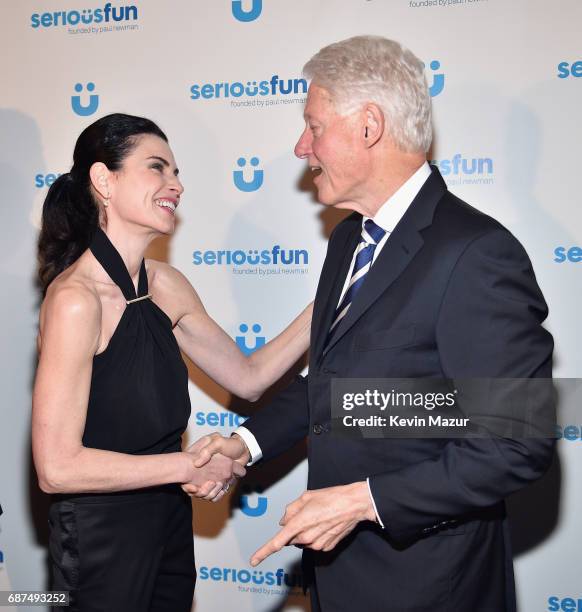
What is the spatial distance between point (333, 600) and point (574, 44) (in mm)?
2184

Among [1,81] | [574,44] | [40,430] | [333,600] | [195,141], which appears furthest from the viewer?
[1,81]

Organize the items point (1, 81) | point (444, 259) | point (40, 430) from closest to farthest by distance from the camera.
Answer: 1. point (444, 259)
2. point (40, 430)
3. point (1, 81)

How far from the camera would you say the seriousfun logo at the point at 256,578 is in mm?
3238

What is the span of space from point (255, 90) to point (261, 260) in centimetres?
72

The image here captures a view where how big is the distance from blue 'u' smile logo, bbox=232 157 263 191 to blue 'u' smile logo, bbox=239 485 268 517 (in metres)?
1.32

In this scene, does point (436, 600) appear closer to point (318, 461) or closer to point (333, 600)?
point (333, 600)

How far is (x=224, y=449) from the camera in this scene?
2.21 m

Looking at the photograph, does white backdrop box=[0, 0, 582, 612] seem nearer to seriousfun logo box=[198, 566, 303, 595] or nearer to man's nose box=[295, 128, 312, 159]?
seriousfun logo box=[198, 566, 303, 595]

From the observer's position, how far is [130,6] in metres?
3.28

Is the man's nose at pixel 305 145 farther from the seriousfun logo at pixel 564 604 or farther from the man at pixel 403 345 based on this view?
the seriousfun logo at pixel 564 604

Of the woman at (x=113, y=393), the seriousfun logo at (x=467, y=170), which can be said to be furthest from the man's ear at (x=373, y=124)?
the seriousfun logo at (x=467, y=170)

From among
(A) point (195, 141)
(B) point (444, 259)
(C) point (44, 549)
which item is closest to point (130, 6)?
(A) point (195, 141)

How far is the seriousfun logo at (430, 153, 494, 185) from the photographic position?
2896 millimetres

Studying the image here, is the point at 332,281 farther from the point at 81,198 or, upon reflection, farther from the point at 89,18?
the point at 89,18
